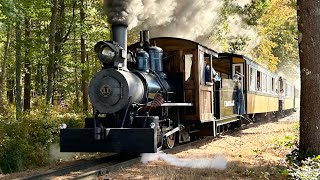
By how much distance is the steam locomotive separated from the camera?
27.0 feet

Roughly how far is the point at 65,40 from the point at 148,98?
10503 mm

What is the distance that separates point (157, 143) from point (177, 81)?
251 centimetres

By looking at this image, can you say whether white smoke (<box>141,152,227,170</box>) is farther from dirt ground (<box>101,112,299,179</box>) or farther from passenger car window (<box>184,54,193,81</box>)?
passenger car window (<box>184,54,193,81</box>)

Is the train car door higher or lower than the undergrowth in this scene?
higher

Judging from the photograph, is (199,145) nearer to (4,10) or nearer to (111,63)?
(111,63)

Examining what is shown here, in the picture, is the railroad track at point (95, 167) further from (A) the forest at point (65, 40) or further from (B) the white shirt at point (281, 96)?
(B) the white shirt at point (281, 96)

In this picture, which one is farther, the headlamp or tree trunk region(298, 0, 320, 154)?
the headlamp

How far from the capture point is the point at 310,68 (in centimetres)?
725

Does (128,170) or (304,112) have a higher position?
(304,112)

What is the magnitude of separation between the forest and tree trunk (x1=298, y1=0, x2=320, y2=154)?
2.84ft

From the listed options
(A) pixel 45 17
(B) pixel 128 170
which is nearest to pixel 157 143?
(B) pixel 128 170

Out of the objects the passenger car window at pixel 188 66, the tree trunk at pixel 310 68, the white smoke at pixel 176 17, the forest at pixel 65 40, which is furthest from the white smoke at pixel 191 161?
the white smoke at pixel 176 17

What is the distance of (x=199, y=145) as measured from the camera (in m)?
11.5

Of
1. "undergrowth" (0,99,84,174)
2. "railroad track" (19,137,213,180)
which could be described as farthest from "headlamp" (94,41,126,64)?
"undergrowth" (0,99,84,174)
